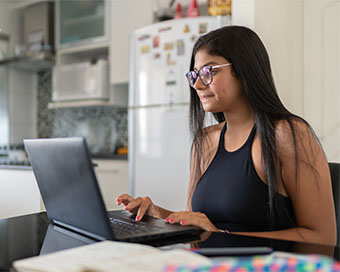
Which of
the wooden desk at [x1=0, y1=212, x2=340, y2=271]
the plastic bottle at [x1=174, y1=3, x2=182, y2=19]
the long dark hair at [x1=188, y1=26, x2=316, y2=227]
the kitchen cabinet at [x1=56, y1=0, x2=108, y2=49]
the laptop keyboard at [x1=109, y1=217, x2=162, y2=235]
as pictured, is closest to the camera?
the wooden desk at [x1=0, y1=212, x2=340, y2=271]

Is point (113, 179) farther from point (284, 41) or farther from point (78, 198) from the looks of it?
point (78, 198)

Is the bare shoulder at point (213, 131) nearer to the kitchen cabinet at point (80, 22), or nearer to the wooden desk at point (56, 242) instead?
the wooden desk at point (56, 242)

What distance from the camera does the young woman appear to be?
3.49 feet

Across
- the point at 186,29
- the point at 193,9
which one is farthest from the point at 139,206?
the point at 193,9

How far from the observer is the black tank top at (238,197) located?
112 centimetres

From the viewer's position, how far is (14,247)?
780 mm

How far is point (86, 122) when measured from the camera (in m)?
4.47

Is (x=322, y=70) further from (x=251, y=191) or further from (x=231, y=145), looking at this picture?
(x=251, y=191)

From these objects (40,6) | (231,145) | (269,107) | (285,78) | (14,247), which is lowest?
(14,247)

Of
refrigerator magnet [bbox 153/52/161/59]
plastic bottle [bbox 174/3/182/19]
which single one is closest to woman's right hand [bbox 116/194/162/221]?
refrigerator magnet [bbox 153/52/161/59]

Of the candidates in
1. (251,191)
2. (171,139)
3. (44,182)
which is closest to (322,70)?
(171,139)

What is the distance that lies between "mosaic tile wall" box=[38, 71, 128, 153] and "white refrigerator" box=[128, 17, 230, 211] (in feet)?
3.69

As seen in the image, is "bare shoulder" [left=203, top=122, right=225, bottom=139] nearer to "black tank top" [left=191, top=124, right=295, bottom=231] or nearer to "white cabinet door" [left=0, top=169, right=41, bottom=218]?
"black tank top" [left=191, top=124, right=295, bottom=231]

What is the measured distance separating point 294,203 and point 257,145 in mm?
196
